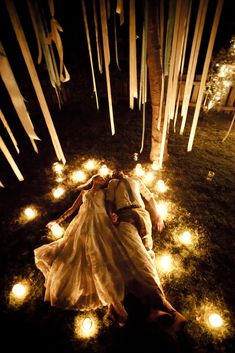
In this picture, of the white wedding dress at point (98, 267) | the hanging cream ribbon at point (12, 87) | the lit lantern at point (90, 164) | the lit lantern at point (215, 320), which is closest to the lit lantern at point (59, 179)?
the lit lantern at point (90, 164)

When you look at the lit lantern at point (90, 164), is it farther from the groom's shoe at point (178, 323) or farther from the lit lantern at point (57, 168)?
the groom's shoe at point (178, 323)

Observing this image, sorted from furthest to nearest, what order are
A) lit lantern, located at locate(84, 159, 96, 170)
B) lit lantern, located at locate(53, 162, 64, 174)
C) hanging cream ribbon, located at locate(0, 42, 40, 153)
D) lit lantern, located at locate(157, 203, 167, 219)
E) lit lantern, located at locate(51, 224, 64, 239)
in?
lit lantern, located at locate(84, 159, 96, 170) → lit lantern, located at locate(53, 162, 64, 174) → lit lantern, located at locate(157, 203, 167, 219) → lit lantern, located at locate(51, 224, 64, 239) → hanging cream ribbon, located at locate(0, 42, 40, 153)

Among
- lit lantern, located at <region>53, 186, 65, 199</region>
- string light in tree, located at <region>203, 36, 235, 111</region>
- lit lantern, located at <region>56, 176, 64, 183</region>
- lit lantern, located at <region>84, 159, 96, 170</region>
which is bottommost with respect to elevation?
lit lantern, located at <region>53, 186, 65, 199</region>

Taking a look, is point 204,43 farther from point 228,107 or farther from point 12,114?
point 12,114

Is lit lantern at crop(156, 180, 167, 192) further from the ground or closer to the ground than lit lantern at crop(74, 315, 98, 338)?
further from the ground

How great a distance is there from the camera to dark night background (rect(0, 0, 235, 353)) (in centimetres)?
→ 225

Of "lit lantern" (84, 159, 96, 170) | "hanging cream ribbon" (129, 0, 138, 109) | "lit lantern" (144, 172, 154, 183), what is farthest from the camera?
"lit lantern" (84, 159, 96, 170)

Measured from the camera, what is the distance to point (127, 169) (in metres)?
4.51

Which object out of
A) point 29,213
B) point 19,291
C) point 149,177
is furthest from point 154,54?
point 19,291

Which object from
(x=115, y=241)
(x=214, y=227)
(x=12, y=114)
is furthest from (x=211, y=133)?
(x=12, y=114)

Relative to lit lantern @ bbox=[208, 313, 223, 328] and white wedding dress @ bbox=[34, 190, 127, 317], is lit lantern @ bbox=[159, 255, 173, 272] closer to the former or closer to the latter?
lit lantern @ bbox=[208, 313, 223, 328]

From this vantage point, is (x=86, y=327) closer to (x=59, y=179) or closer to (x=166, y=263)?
(x=166, y=263)

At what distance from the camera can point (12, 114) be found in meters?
7.03

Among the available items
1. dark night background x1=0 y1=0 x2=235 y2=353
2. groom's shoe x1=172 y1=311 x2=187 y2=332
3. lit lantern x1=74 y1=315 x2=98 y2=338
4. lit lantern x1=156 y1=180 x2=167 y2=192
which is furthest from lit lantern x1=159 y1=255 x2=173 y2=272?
lit lantern x1=156 y1=180 x2=167 y2=192
